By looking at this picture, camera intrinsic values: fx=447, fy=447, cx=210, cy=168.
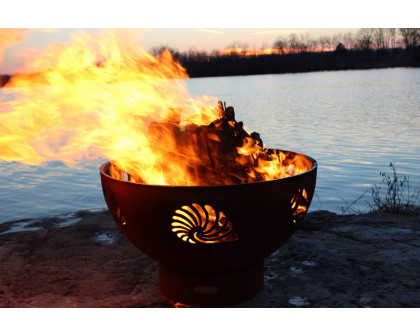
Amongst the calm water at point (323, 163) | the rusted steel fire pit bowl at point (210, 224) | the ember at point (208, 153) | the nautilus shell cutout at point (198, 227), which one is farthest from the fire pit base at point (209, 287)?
the calm water at point (323, 163)

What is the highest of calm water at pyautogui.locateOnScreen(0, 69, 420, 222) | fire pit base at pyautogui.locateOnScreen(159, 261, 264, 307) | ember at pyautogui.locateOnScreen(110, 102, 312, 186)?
ember at pyautogui.locateOnScreen(110, 102, 312, 186)

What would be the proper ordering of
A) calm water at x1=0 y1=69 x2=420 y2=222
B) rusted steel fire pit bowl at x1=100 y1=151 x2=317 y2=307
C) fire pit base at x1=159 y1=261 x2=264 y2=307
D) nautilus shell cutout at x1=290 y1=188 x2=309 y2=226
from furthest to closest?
calm water at x1=0 y1=69 x2=420 y2=222 → fire pit base at x1=159 y1=261 x2=264 y2=307 → nautilus shell cutout at x1=290 y1=188 x2=309 y2=226 → rusted steel fire pit bowl at x1=100 y1=151 x2=317 y2=307

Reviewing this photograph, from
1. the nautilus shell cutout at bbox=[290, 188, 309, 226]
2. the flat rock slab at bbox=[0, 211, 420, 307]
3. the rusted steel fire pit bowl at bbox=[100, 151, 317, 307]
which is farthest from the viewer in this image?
the flat rock slab at bbox=[0, 211, 420, 307]

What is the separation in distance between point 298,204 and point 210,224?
55 cm

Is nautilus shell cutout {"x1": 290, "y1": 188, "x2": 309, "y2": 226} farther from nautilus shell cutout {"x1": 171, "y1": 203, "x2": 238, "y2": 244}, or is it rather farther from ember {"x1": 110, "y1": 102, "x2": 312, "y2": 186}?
nautilus shell cutout {"x1": 171, "y1": 203, "x2": 238, "y2": 244}

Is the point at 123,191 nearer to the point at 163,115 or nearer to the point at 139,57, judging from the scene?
the point at 163,115

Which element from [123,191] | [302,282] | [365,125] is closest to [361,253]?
[302,282]

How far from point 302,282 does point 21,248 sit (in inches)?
101

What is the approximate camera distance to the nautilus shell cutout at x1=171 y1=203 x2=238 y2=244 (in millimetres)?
2443

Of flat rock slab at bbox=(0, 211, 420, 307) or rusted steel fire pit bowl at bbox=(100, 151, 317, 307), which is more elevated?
rusted steel fire pit bowl at bbox=(100, 151, 317, 307)

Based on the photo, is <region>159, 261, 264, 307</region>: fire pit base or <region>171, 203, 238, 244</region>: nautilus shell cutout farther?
<region>159, 261, 264, 307</region>: fire pit base

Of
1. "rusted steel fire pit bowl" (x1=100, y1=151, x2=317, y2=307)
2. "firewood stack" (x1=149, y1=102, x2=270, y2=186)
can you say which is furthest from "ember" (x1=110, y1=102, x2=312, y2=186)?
"rusted steel fire pit bowl" (x1=100, y1=151, x2=317, y2=307)

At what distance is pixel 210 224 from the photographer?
2.62 meters

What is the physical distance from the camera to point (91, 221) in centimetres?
496
